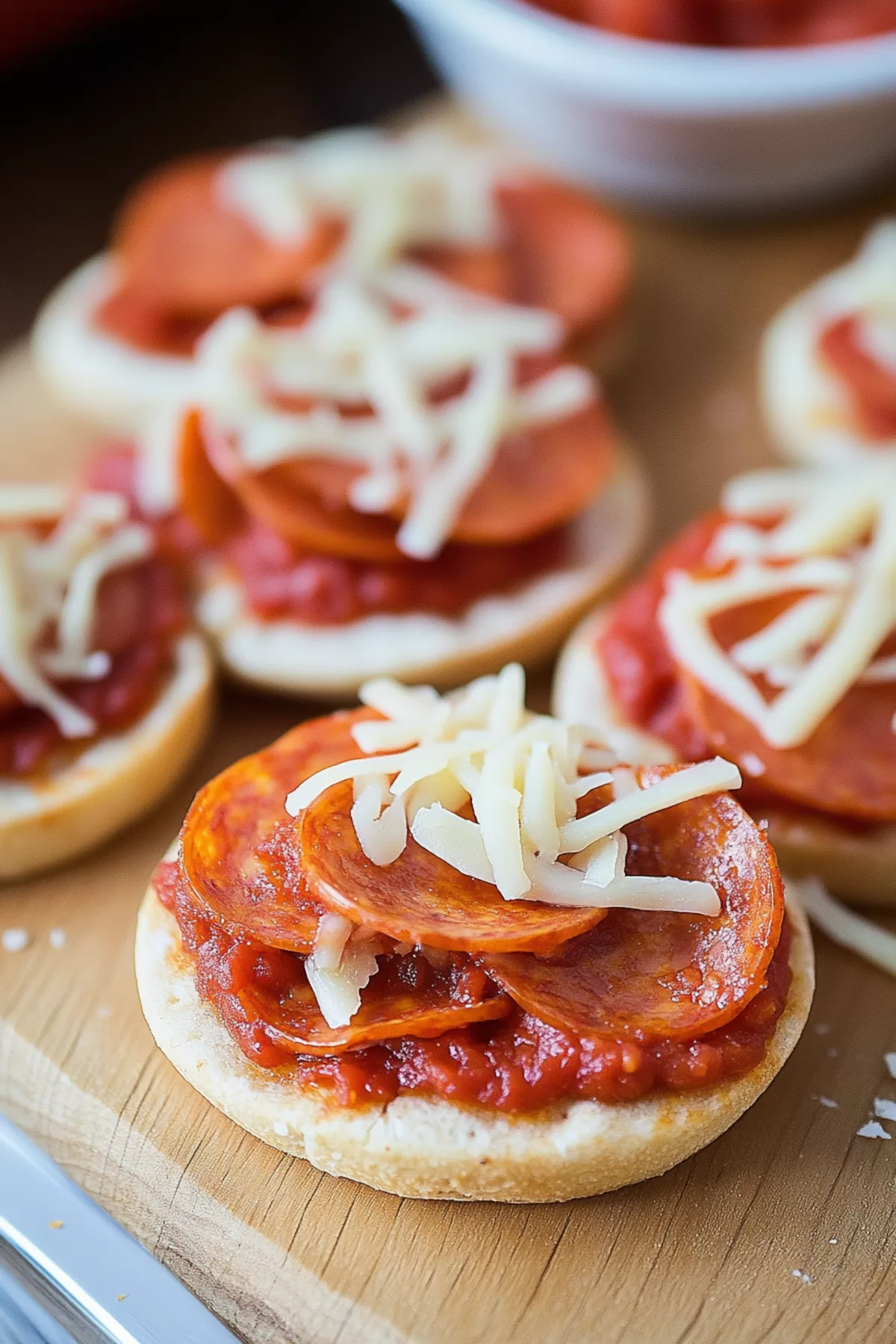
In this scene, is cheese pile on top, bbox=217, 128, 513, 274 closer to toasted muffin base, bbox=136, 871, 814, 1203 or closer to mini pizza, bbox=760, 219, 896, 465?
mini pizza, bbox=760, 219, 896, 465

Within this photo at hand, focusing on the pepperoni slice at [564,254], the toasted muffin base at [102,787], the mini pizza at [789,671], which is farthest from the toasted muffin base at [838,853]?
the pepperoni slice at [564,254]

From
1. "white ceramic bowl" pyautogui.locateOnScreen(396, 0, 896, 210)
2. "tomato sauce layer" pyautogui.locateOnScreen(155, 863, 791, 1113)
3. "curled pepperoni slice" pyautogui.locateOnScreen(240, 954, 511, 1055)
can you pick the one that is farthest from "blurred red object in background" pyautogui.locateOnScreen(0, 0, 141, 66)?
"curled pepperoni slice" pyautogui.locateOnScreen(240, 954, 511, 1055)

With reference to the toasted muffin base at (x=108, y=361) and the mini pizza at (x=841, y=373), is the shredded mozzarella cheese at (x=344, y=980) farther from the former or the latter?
the mini pizza at (x=841, y=373)

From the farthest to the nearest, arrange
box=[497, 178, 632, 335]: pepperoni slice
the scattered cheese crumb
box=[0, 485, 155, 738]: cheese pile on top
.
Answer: box=[497, 178, 632, 335]: pepperoni slice
box=[0, 485, 155, 738]: cheese pile on top
the scattered cheese crumb

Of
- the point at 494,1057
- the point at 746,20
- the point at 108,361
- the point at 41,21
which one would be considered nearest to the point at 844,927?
the point at 494,1057

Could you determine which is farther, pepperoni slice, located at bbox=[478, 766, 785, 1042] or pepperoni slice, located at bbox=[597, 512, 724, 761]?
pepperoni slice, located at bbox=[597, 512, 724, 761]

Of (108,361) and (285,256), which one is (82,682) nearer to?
(108,361)
